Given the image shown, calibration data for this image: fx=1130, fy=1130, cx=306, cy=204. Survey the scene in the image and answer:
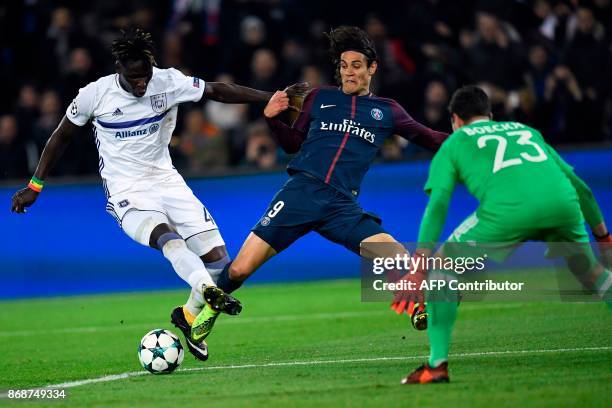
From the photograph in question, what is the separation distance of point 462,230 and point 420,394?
1.15 meters

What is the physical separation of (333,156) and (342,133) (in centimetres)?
20

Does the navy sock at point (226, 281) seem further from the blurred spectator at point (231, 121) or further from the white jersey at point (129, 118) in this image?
the blurred spectator at point (231, 121)

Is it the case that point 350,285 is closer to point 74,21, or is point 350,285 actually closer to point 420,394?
point 74,21

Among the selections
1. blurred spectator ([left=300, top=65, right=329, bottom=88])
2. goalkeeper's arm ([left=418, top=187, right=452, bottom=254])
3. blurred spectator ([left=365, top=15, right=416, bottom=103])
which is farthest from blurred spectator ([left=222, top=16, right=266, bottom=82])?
goalkeeper's arm ([left=418, top=187, right=452, bottom=254])

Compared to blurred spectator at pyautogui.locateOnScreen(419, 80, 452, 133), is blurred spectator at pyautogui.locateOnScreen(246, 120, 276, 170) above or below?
below

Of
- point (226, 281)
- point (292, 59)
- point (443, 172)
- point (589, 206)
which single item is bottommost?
point (292, 59)

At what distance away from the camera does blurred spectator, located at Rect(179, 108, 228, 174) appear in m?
16.0

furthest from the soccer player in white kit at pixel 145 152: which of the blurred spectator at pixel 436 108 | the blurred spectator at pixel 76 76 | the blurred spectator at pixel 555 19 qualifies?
the blurred spectator at pixel 555 19

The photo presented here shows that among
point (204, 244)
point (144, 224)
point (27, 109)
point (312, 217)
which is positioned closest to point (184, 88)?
point (144, 224)

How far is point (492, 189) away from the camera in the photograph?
23.1 feet

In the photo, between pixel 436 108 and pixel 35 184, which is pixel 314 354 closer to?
pixel 35 184

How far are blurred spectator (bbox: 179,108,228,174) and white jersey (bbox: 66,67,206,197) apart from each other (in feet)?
21.6

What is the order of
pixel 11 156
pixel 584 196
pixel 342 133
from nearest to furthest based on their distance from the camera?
pixel 584 196 < pixel 342 133 < pixel 11 156

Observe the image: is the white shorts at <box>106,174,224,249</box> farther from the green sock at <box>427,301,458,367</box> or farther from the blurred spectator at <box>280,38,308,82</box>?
the blurred spectator at <box>280,38,308,82</box>
